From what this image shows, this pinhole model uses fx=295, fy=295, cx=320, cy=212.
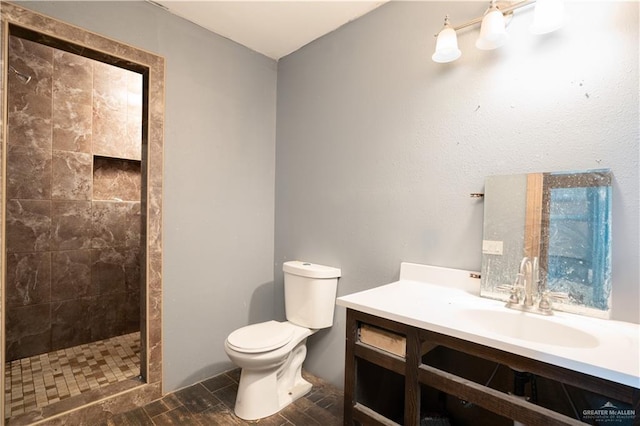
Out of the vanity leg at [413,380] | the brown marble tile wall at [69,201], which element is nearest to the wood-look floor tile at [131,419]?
the brown marble tile wall at [69,201]

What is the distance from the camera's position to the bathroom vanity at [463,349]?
2.59 ft

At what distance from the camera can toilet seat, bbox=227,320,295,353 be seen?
1603 mm

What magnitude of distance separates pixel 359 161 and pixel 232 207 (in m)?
1.02

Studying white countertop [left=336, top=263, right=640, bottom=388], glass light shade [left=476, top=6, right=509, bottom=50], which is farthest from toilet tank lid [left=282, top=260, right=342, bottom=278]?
glass light shade [left=476, top=6, right=509, bottom=50]

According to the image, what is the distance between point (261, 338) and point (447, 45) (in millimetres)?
1813

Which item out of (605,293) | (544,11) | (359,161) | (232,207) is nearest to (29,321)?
(232,207)

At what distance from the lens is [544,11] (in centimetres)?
116

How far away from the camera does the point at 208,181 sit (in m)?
2.10

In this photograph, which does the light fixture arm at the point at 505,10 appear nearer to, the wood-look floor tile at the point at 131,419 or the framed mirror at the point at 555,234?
the framed mirror at the point at 555,234

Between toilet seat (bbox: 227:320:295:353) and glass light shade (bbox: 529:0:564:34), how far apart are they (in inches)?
75.1

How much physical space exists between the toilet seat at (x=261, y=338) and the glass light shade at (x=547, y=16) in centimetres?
191

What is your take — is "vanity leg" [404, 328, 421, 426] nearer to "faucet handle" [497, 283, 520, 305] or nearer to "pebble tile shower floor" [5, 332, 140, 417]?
"faucet handle" [497, 283, 520, 305]

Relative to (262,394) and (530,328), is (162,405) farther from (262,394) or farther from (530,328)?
(530,328)

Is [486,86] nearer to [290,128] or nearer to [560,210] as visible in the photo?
[560,210]
